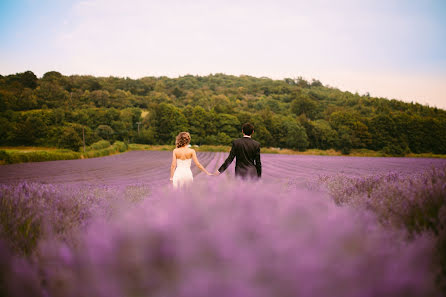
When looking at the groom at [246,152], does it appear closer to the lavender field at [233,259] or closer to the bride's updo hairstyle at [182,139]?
the bride's updo hairstyle at [182,139]

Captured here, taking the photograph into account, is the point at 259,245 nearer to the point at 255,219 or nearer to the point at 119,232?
the point at 255,219

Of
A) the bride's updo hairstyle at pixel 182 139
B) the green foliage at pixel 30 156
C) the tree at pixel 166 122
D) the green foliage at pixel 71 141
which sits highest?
the tree at pixel 166 122

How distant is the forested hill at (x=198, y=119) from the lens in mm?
61812

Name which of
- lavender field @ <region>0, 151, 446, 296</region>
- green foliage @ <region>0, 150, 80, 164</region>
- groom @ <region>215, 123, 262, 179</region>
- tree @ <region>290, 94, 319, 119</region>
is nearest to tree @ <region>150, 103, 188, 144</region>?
green foliage @ <region>0, 150, 80, 164</region>

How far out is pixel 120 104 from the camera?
88688mm

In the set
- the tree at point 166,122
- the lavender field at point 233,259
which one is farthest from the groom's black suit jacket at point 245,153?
the tree at point 166,122

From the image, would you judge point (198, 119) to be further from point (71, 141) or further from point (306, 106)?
point (306, 106)

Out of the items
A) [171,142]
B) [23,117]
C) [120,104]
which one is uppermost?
[120,104]

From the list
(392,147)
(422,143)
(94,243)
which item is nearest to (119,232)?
(94,243)

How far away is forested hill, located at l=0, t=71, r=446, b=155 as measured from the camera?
6181cm

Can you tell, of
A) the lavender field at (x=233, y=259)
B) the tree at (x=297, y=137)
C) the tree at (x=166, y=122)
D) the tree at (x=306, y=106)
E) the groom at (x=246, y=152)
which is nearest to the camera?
the lavender field at (x=233, y=259)

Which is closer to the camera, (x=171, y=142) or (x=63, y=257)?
(x=63, y=257)

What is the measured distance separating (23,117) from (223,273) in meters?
78.8

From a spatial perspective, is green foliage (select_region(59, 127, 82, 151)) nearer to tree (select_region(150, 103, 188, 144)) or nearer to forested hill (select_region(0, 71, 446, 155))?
forested hill (select_region(0, 71, 446, 155))
